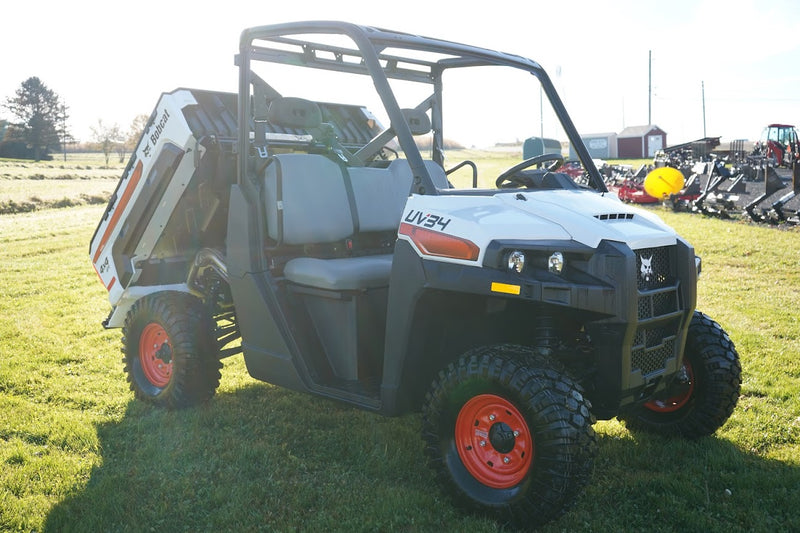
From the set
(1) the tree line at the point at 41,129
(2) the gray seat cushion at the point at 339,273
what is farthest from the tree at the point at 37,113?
(2) the gray seat cushion at the point at 339,273

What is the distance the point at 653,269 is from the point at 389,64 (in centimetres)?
244

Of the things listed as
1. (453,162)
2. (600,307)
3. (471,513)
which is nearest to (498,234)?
(600,307)

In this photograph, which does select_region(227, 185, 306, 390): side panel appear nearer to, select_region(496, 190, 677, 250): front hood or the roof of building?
select_region(496, 190, 677, 250): front hood

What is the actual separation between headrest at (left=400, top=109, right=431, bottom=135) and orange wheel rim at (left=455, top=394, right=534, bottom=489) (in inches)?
80.2

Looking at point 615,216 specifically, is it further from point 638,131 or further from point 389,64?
point 638,131

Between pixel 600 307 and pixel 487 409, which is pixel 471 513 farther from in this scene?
pixel 600 307

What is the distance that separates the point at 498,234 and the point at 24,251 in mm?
12705

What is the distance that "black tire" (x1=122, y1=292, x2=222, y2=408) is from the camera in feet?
15.9

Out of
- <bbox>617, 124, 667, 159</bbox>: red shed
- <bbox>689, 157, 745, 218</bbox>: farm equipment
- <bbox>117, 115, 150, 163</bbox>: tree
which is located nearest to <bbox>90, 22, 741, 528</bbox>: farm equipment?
<bbox>689, 157, 745, 218</bbox>: farm equipment

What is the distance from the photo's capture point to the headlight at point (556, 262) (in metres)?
3.14

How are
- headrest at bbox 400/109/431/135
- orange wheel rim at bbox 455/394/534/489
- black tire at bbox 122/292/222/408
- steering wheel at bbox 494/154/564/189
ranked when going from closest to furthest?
orange wheel rim at bbox 455/394/534/489 → steering wheel at bbox 494/154/564/189 → headrest at bbox 400/109/431/135 → black tire at bbox 122/292/222/408

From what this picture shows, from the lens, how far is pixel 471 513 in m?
3.38

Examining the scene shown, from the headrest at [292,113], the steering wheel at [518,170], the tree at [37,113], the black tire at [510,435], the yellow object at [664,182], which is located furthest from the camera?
the tree at [37,113]

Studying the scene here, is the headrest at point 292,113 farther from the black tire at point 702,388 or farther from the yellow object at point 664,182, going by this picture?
the yellow object at point 664,182
